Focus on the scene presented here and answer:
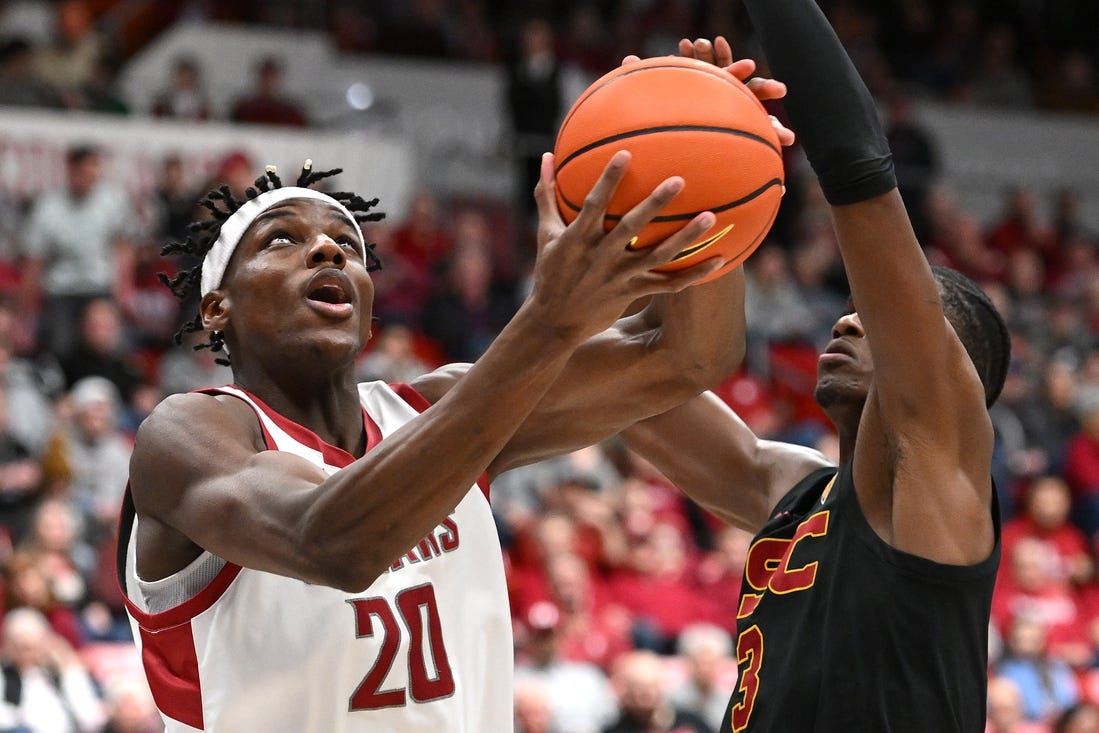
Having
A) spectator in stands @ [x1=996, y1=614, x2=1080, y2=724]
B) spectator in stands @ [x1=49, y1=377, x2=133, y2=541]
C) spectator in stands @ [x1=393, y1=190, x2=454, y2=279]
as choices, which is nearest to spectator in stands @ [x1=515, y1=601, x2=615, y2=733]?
spectator in stands @ [x1=49, y1=377, x2=133, y2=541]

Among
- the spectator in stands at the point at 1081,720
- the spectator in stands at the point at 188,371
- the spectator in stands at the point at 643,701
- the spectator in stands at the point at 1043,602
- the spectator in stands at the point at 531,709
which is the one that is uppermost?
the spectator in stands at the point at 188,371

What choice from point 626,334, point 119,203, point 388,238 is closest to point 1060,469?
point 388,238

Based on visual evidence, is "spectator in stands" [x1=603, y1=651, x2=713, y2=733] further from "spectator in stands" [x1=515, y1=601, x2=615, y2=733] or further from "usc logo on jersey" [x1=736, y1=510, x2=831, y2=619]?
"usc logo on jersey" [x1=736, y1=510, x2=831, y2=619]

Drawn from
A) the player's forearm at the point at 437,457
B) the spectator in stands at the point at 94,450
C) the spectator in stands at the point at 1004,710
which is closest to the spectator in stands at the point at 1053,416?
the spectator in stands at the point at 1004,710

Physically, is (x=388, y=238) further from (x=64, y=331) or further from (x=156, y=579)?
(x=156, y=579)

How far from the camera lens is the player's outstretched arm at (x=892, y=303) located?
9.32 feet

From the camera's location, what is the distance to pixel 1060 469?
11664 millimetres

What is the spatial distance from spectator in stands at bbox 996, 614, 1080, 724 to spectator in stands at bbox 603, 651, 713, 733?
2.33 m

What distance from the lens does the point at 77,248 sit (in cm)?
1012

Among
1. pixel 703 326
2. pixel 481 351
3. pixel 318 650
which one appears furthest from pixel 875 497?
pixel 481 351

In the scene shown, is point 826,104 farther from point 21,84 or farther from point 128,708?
point 21,84

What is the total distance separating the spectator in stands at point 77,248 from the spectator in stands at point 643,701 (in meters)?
4.26

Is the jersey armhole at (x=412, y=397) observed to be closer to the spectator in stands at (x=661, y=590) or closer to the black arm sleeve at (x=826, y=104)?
the black arm sleeve at (x=826, y=104)

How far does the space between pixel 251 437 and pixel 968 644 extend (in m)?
1.52
